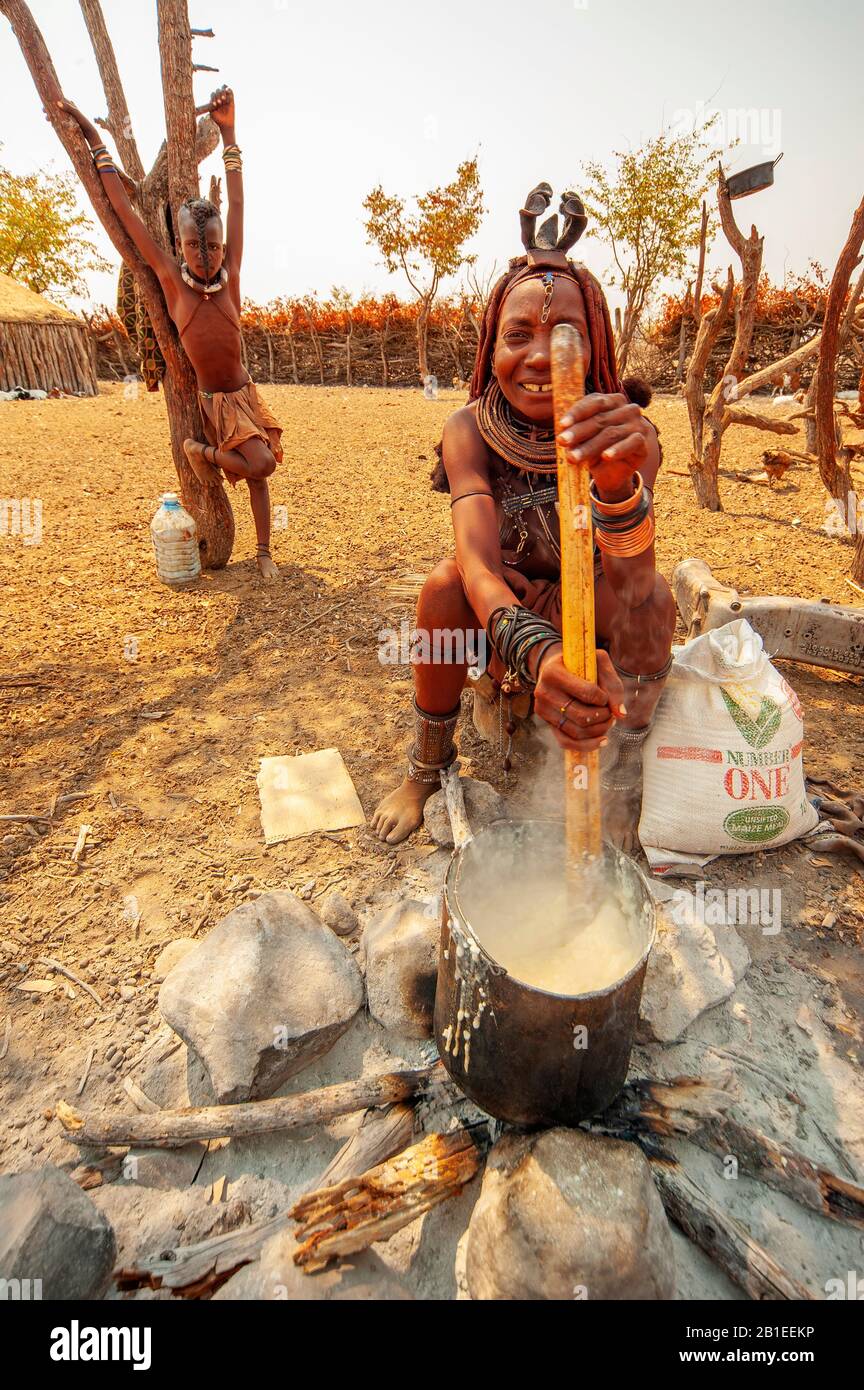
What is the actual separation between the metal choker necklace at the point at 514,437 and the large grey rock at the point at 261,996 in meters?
1.49

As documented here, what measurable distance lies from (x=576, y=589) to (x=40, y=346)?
17071mm

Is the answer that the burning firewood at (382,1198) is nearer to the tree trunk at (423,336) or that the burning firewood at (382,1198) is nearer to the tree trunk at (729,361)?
the tree trunk at (729,361)

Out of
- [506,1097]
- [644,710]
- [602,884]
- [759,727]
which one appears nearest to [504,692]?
[644,710]

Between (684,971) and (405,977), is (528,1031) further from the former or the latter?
(684,971)

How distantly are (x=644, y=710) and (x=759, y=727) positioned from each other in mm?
367

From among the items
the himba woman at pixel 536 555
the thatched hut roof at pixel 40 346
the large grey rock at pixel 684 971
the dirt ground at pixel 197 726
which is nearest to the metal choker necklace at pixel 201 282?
the dirt ground at pixel 197 726

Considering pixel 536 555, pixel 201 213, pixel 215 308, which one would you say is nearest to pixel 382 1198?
pixel 536 555

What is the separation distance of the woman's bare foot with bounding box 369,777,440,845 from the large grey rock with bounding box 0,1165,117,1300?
130 centimetres

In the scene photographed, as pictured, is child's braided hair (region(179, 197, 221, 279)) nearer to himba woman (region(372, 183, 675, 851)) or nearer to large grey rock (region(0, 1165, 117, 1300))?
himba woman (region(372, 183, 675, 851))

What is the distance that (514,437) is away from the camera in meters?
2.18

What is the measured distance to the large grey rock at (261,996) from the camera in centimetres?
155

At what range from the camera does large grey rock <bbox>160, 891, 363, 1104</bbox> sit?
61.1 inches

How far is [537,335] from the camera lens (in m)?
1.94
